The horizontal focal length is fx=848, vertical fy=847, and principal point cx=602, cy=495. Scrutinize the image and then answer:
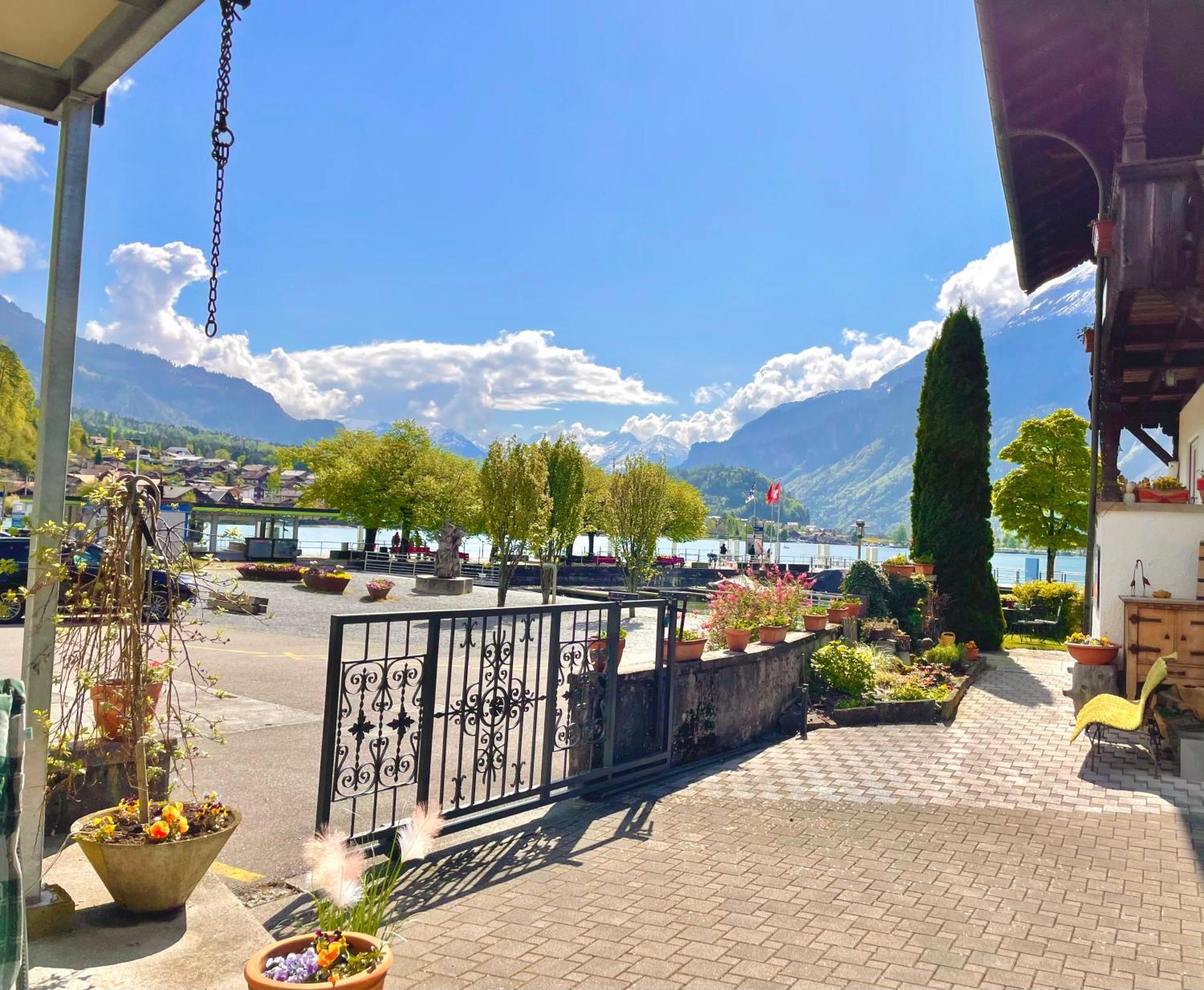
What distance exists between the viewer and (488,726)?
18.7 feet

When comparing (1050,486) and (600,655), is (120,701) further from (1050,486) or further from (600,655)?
(1050,486)

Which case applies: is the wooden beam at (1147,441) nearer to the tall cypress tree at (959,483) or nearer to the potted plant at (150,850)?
the tall cypress tree at (959,483)

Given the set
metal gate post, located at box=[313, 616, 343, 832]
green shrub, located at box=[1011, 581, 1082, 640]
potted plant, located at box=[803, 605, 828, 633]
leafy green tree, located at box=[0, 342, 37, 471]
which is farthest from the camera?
leafy green tree, located at box=[0, 342, 37, 471]

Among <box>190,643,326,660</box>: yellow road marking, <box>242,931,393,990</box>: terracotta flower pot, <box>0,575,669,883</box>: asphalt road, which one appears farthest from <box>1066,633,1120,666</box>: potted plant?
<box>190,643,326,660</box>: yellow road marking

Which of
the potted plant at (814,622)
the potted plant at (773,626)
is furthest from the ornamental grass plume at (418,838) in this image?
the potted plant at (814,622)

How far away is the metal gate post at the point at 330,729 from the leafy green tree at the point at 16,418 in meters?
38.1

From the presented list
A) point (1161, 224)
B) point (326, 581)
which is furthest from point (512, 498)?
point (1161, 224)

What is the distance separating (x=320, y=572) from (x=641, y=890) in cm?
2362

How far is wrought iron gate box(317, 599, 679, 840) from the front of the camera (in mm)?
4707

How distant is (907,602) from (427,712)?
41.1 ft

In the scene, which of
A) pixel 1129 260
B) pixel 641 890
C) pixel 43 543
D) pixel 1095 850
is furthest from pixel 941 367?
pixel 43 543

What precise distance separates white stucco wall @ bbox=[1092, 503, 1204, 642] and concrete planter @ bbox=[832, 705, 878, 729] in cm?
304

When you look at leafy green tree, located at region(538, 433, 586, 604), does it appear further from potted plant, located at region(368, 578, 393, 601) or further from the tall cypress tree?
the tall cypress tree

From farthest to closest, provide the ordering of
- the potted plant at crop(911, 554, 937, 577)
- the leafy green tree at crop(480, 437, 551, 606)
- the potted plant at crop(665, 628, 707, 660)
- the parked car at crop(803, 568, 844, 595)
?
1. the parked car at crop(803, 568, 844, 595)
2. the leafy green tree at crop(480, 437, 551, 606)
3. the potted plant at crop(911, 554, 937, 577)
4. the potted plant at crop(665, 628, 707, 660)
